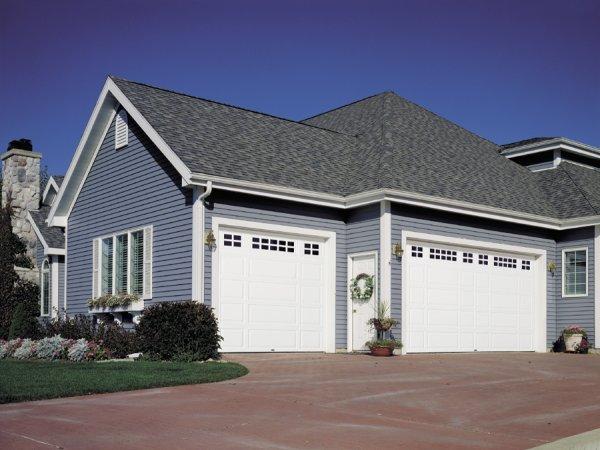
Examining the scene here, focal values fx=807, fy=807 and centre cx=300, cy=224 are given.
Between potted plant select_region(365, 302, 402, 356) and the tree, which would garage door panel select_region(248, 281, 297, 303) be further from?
Result: the tree

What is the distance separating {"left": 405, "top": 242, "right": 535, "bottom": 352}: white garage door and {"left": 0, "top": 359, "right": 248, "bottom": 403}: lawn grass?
19.9ft

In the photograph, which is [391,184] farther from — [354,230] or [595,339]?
[595,339]

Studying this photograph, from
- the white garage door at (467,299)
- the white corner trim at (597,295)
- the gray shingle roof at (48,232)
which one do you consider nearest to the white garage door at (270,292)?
the white garage door at (467,299)

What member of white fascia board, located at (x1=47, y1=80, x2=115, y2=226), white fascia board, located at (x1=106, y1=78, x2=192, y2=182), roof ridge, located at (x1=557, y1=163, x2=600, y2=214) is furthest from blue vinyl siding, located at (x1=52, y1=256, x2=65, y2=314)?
roof ridge, located at (x1=557, y1=163, x2=600, y2=214)

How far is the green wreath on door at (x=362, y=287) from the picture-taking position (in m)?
18.5

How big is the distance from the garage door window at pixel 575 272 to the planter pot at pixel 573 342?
1.16 meters

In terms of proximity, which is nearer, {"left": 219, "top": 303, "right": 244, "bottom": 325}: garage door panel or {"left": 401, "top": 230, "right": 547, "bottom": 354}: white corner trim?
{"left": 219, "top": 303, "right": 244, "bottom": 325}: garage door panel

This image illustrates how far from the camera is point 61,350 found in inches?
656

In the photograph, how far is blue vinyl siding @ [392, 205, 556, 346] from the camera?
60.4ft

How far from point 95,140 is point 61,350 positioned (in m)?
6.86

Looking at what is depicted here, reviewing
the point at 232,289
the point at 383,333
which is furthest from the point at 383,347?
the point at 232,289

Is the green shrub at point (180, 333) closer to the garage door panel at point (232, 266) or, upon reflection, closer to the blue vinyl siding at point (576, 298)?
the garage door panel at point (232, 266)

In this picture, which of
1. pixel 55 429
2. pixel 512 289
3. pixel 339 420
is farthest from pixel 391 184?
pixel 55 429

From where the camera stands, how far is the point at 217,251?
55.9 ft
